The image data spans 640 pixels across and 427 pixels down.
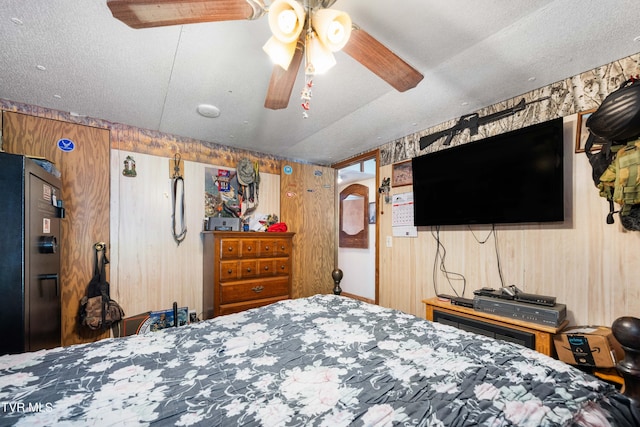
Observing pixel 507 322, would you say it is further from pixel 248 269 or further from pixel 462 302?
pixel 248 269

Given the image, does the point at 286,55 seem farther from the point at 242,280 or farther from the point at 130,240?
the point at 130,240

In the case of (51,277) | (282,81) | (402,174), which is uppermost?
(282,81)

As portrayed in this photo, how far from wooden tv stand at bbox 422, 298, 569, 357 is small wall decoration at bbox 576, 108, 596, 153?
1315mm

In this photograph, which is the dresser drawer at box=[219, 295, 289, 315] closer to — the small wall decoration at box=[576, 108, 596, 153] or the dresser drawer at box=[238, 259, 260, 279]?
the dresser drawer at box=[238, 259, 260, 279]

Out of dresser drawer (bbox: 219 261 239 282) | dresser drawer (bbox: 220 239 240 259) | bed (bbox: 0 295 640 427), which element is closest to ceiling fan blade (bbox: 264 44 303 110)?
bed (bbox: 0 295 640 427)

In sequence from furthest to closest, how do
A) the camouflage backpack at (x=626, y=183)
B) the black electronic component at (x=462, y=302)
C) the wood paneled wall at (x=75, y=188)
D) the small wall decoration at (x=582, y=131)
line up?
the wood paneled wall at (x=75, y=188)
the black electronic component at (x=462, y=302)
the small wall decoration at (x=582, y=131)
the camouflage backpack at (x=626, y=183)

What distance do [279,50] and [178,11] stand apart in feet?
1.40

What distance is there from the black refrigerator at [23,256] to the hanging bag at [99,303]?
68 centimetres

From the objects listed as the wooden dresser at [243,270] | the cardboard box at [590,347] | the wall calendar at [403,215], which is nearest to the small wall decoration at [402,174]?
the wall calendar at [403,215]

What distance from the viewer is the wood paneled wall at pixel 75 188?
250 cm

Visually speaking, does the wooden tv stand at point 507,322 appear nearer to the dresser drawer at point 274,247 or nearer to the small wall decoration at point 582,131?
the small wall decoration at point 582,131

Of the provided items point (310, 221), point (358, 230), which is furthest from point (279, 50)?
point (358, 230)

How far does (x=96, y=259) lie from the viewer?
2736 millimetres

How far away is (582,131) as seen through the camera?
1996 mm
